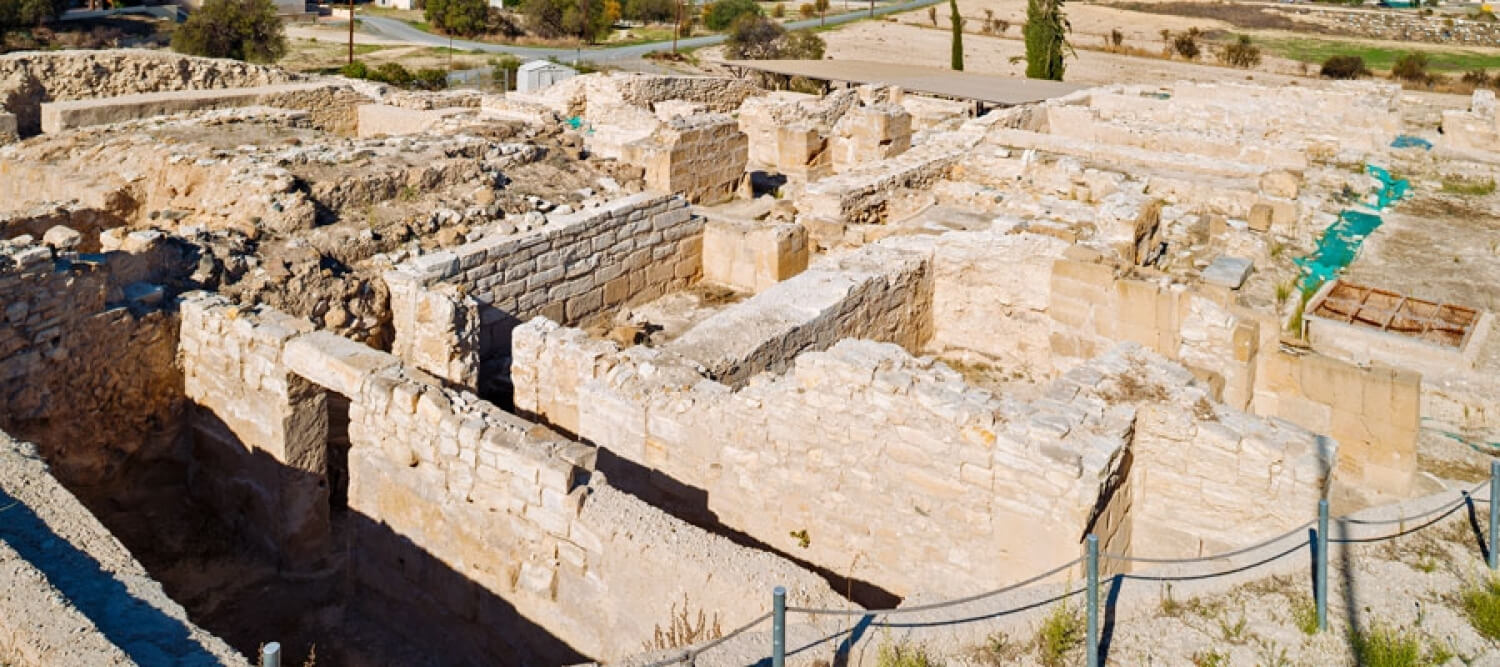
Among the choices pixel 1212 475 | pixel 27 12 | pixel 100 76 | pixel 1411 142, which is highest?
pixel 27 12

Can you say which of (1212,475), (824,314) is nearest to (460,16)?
(824,314)

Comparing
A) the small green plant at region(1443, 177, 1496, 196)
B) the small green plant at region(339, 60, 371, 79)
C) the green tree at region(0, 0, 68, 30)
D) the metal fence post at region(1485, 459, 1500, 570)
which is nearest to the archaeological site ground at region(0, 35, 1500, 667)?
the metal fence post at region(1485, 459, 1500, 570)

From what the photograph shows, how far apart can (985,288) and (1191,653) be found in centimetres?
597

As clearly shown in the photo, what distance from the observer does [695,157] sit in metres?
13.4

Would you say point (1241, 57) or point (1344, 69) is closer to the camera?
point (1344, 69)

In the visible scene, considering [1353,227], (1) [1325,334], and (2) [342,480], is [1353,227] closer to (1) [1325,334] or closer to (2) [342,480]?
(1) [1325,334]

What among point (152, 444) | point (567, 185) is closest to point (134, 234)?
point (152, 444)

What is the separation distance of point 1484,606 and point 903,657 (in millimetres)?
2825

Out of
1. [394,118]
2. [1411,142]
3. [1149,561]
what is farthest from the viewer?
[1411,142]

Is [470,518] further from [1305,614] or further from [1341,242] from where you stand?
[1341,242]

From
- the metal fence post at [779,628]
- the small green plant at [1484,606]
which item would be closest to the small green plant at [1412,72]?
the small green plant at [1484,606]

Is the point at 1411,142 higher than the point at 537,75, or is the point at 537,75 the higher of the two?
the point at 537,75

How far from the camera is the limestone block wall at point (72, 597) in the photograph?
3715 millimetres

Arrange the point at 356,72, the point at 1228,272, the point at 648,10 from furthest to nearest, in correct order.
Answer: the point at 648,10, the point at 356,72, the point at 1228,272
